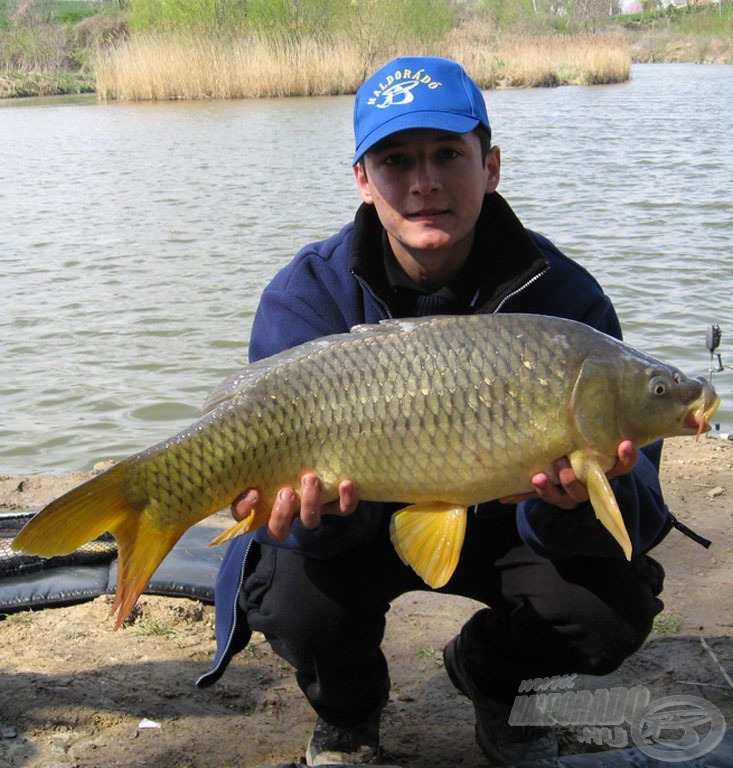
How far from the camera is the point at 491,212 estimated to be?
2062 millimetres

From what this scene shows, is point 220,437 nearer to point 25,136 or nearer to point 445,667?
point 445,667

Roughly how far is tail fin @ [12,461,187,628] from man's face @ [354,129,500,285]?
687 mm

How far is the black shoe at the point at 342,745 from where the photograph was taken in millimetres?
1925

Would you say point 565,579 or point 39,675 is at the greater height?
point 565,579

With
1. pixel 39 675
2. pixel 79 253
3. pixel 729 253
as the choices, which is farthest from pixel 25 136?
pixel 39 675

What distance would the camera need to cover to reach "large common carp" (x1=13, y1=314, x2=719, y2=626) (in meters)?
1.59

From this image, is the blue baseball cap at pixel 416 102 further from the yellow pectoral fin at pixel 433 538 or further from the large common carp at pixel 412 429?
the yellow pectoral fin at pixel 433 538

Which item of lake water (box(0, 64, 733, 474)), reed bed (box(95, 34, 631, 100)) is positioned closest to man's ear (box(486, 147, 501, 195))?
lake water (box(0, 64, 733, 474))

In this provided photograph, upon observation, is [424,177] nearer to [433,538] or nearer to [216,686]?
[433,538]

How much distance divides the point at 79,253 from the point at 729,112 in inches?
425

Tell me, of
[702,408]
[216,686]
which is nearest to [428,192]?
[702,408]

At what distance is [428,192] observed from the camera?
76.4 inches

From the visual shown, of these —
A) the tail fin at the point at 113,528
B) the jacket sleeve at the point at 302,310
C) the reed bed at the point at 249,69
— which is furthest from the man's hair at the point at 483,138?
the reed bed at the point at 249,69

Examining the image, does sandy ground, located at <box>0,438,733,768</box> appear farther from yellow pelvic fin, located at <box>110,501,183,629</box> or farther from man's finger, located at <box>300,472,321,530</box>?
man's finger, located at <box>300,472,321,530</box>
